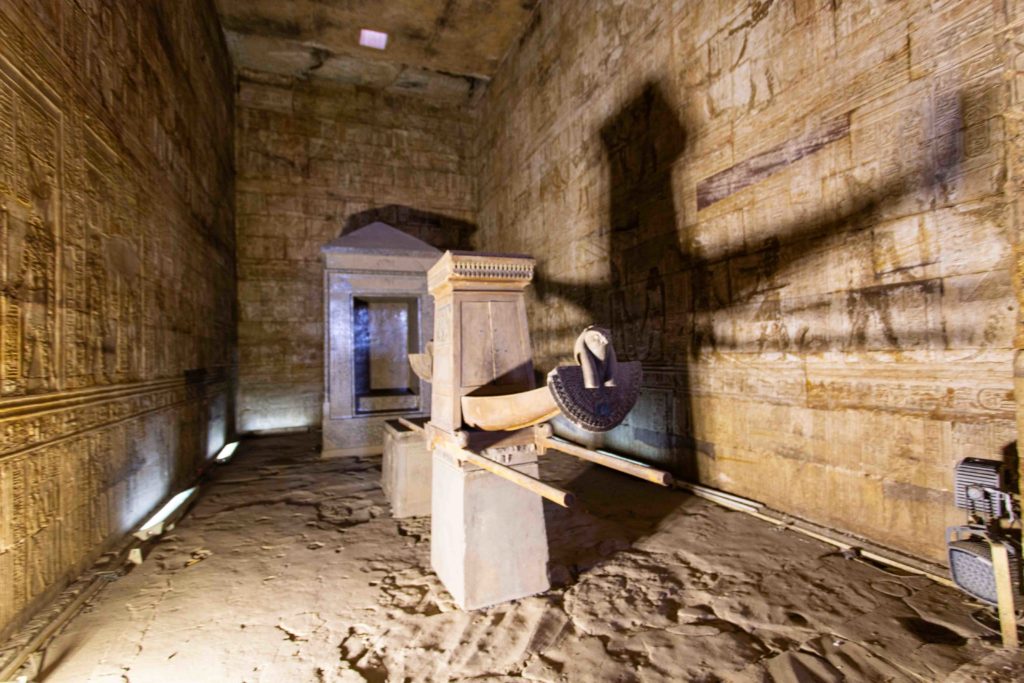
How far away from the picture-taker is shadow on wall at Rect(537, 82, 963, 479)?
327 cm

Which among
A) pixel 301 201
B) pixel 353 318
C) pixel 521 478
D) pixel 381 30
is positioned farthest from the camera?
pixel 301 201

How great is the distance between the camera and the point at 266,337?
9461 mm

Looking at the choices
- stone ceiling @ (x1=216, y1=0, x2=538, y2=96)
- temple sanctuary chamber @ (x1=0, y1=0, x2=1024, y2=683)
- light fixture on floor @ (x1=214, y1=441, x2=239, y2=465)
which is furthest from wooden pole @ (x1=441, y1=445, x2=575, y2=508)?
stone ceiling @ (x1=216, y1=0, x2=538, y2=96)

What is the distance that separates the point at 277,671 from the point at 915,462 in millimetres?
3907

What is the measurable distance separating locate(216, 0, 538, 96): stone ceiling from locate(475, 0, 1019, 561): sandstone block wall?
3396mm

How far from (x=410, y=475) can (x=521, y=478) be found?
2367mm

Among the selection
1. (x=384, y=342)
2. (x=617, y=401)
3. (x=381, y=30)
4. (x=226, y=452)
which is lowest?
(x=226, y=452)

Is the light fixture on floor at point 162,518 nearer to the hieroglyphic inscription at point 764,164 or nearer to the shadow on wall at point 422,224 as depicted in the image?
the hieroglyphic inscription at point 764,164

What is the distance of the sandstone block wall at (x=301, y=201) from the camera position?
939cm

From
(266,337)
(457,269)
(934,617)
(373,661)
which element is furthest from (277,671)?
(266,337)

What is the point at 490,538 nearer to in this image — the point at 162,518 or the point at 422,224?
the point at 162,518

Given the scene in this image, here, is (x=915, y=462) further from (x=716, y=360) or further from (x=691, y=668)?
(x=691, y=668)

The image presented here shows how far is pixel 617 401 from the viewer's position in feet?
7.01

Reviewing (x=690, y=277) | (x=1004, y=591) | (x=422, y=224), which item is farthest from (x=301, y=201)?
(x=1004, y=591)
